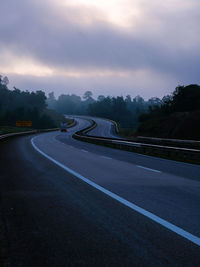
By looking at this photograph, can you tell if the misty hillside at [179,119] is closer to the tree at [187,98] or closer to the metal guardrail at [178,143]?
the tree at [187,98]

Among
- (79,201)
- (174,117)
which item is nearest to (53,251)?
(79,201)

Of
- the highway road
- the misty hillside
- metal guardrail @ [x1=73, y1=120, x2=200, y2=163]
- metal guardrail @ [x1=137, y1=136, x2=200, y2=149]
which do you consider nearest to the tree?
the misty hillside

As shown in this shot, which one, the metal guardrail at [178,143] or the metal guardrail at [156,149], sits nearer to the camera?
the metal guardrail at [156,149]

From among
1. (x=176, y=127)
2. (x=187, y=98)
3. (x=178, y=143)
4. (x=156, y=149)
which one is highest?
(x=187, y=98)

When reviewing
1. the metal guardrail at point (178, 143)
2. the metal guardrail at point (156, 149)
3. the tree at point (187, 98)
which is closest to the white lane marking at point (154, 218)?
the metal guardrail at point (156, 149)

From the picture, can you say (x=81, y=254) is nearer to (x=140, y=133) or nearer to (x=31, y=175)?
(x=31, y=175)

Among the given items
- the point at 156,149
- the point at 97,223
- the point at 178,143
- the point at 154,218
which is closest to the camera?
the point at 97,223

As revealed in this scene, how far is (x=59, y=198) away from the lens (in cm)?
793

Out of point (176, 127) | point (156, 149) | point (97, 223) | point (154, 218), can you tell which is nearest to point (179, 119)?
point (176, 127)

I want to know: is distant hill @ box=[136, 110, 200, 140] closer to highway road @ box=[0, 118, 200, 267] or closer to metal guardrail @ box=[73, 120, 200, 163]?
metal guardrail @ box=[73, 120, 200, 163]

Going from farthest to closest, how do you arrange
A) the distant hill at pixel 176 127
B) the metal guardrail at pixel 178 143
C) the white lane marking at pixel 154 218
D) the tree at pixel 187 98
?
1. the tree at pixel 187 98
2. the distant hill at pixel 176 127
3. the metal guardrail at pixel 178 143
4. the white lane marking at pixel 154 218

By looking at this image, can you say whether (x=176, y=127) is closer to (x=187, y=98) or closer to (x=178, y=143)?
(x=187, y=98)

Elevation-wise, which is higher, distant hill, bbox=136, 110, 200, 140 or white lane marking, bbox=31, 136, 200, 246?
white lane marking, bbox=31, 136, 200, 246

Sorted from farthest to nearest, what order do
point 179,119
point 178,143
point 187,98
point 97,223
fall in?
1. point 187,98
2. point 179,119
3. point 178,143
4. point 97,223
